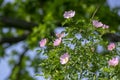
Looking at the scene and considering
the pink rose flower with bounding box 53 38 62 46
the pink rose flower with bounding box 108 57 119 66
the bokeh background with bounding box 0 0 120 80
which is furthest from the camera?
the bokeh background with bounding box 0 0 120 80

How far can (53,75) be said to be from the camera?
11.8 feet

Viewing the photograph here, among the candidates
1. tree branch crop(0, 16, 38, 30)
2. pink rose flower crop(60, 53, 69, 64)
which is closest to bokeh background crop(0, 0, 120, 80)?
tree branch crop(0, 16, 38, 30)

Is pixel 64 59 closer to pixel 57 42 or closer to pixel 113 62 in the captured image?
pixel 57 42

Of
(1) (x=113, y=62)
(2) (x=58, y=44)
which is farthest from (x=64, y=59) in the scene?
(1) (x=113, y=62)

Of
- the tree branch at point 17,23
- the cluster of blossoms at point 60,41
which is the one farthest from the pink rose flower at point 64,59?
the tree branch at point 17,23

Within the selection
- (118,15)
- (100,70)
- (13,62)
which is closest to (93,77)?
(100,70)

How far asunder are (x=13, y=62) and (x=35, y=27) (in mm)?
3470

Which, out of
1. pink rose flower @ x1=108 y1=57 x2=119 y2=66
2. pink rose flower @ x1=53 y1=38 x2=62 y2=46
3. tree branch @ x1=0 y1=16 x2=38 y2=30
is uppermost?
tree branch @ x1=0 y1=16 x2=38 y2=30

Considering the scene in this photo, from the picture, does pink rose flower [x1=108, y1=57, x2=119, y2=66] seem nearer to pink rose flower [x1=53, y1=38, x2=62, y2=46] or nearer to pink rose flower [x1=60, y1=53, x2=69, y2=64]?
pink rose flower [x1=60, y1=53, x2=69, y2=64]

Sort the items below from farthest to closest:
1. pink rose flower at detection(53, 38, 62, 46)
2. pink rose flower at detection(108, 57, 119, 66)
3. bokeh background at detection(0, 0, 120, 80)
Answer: bokeh background at detection(0, 0, 120, 80), pink rose flower at detection(53, 38, 62, 46), pink rose flower at detection(108, 57, 119, 66)

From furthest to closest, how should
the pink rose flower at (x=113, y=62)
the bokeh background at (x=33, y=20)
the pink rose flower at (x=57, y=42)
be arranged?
the bokeh background at (x=33, y=20)
the pink rose flower at (x=57, y=42)
the pink rose flower at (x=113, y=62)

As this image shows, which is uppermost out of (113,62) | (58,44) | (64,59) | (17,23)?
(17,23)

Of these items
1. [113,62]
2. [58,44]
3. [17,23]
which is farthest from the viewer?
[17,23]

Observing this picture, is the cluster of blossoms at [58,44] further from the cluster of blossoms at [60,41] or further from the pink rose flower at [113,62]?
the pink rose flower at [113,62]
